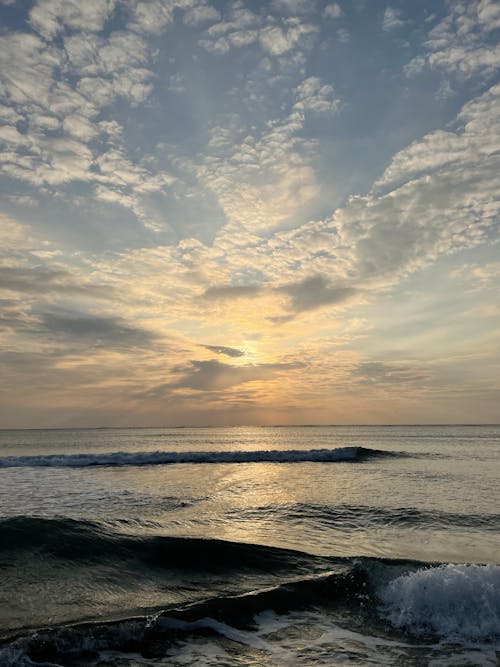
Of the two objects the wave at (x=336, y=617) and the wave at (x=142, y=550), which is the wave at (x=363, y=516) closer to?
the wave at (x=142, y=550)

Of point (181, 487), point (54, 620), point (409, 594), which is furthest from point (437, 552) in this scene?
point (181, 487)

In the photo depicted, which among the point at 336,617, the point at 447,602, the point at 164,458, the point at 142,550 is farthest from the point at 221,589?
the point at 164,458

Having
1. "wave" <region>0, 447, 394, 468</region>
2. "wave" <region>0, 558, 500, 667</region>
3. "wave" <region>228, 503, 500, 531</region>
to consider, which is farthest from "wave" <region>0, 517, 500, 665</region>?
"wave" <region>0, 447, 394, 468</region>

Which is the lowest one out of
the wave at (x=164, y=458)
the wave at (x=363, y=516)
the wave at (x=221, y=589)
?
the wave at (x=164, y=458)

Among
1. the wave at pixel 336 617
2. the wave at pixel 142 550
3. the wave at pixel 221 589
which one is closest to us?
the wave at pixel 336 617

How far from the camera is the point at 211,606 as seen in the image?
838 centimetres

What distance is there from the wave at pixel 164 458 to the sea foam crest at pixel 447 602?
35832mm

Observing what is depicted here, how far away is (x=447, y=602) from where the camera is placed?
8.37 meters

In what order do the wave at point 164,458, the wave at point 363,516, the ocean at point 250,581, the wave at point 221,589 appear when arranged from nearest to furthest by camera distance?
the ocean at point 250,581, the wave at point 221,589, the wave at point 363,516, the wave at point 164,458

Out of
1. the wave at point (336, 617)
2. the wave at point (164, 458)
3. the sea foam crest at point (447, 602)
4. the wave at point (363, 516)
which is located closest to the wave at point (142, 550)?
the wave at point (336, 617)

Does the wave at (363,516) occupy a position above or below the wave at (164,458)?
above

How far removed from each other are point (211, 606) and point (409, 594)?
3946mm

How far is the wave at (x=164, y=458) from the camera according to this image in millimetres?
41375

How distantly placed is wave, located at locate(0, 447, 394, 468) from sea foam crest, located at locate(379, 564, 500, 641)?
118 feet
